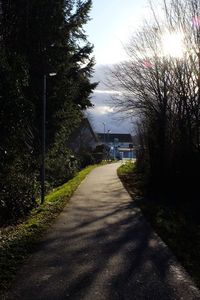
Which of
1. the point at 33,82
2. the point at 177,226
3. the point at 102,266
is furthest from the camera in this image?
the point at 33,82

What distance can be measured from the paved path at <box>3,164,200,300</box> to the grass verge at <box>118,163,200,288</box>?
0.74 feet

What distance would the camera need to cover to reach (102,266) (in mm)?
7621

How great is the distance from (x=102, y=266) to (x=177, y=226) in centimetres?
521

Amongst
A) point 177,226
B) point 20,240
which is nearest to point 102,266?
point 20,240

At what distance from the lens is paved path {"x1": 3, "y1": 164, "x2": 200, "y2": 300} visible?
20.3 ft

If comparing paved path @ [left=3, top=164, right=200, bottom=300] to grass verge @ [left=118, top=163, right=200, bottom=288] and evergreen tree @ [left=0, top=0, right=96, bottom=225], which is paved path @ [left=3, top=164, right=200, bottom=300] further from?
evergreen tree @ [left=0, top=0, right=96, bottom=225]

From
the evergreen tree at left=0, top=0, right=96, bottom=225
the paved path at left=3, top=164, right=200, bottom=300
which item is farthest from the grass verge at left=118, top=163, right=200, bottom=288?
the evergreen tree at left=0, top=0, right=96, bottom=225

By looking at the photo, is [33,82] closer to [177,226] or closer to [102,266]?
[177,226]

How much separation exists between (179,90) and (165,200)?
540 centimetres

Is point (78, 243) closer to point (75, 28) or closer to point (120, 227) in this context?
point (120, 227)

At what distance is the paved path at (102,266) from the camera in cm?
620

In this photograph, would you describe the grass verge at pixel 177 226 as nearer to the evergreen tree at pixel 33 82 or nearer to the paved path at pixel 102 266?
the paved path at pixel 102 266

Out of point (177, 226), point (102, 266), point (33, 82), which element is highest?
point (33, 82)

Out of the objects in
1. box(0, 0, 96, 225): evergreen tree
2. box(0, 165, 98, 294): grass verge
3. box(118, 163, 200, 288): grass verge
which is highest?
box(0, 0, 96, 225): evergreen tree
